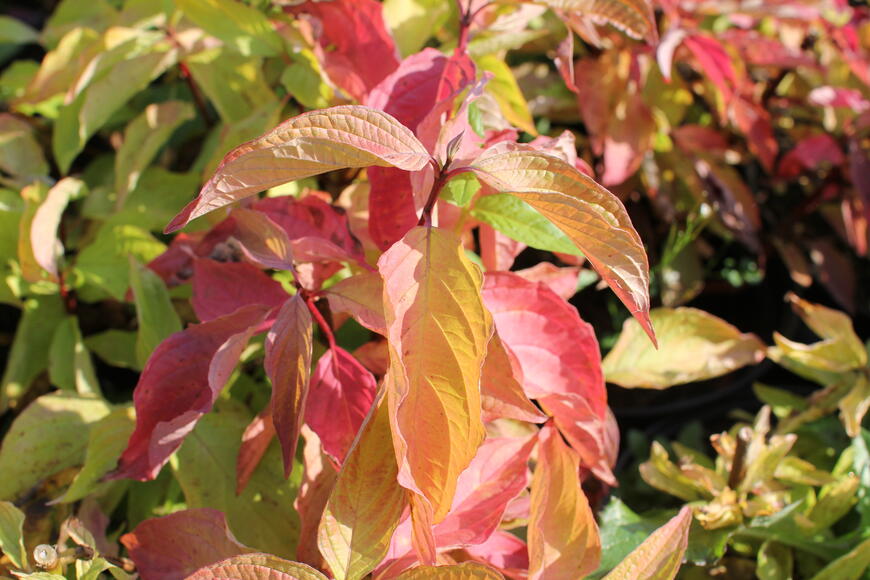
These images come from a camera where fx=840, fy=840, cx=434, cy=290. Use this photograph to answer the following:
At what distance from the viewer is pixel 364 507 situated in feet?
1.94

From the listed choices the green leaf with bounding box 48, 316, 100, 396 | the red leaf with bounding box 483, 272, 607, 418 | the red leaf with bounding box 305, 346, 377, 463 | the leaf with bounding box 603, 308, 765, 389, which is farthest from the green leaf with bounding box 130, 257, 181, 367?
the leaf with bounding box 603, 308, 765, 389

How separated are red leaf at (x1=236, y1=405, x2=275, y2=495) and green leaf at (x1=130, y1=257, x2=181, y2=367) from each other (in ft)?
0.48

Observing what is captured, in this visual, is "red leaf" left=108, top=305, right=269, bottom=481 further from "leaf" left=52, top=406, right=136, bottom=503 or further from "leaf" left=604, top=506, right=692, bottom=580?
"leaf" left=604, top=506, right=692, bottom=580

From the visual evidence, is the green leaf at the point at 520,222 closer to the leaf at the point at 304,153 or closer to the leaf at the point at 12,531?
the leaf at the point at 304,153

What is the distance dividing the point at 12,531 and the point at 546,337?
0.45 metres

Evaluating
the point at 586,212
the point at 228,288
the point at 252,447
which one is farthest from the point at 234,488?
the point at 586,212

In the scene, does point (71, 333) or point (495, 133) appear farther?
point (71, 333)

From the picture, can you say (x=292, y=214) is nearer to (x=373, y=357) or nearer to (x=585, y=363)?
(x=373, y=357)

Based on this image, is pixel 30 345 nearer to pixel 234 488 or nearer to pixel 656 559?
pixel 234 488

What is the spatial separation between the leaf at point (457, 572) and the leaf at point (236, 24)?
0.58 metres

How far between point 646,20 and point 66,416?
2.20 feet

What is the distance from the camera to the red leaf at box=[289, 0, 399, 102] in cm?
81

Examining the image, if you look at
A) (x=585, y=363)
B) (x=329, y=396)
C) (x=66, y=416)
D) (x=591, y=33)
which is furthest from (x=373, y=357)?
(x=591, y=33)

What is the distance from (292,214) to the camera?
30.3 inches
